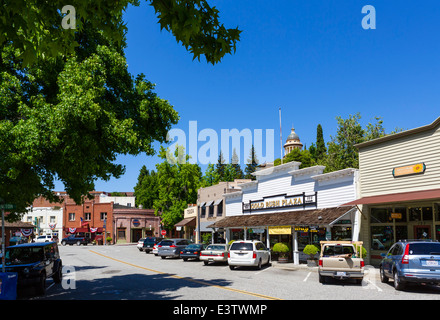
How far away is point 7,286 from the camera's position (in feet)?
30.2

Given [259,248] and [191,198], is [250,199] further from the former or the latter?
[191,198]

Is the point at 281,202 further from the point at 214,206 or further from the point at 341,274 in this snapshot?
the point at 341,274

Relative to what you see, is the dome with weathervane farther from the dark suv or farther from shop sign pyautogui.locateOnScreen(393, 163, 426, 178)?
the dark suv

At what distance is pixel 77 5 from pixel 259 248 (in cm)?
1880

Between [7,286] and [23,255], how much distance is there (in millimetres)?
6075

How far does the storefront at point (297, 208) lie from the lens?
23.8 metres

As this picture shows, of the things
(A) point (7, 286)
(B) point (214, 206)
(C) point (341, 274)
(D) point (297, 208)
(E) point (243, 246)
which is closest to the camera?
(A) point (7, 286)

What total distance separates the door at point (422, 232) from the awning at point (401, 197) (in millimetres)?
1978

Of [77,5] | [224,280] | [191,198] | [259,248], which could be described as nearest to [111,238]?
[191,198]

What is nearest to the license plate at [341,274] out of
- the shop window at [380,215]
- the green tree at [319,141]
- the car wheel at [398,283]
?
the car wheel at [398,283]

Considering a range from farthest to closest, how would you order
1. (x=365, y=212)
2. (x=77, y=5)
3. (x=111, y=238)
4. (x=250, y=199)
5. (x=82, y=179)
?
(x=111, y=238) → (x=250, y=199) → (x=365, y=212) → (x=82, y=179) → (x=77, y=5)

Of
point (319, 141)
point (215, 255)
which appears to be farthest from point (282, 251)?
point (319, 141)

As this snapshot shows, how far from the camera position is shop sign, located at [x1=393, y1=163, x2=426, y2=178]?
Result: 19.9 meters
